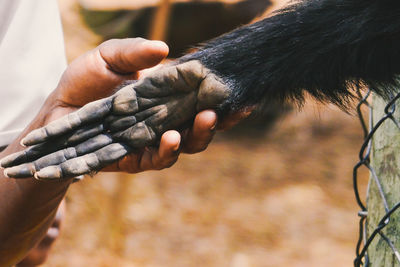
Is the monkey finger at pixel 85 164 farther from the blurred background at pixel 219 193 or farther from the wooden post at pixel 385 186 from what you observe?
the blurred background at pixel 219 193

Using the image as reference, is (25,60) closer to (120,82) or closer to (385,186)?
(120,82)

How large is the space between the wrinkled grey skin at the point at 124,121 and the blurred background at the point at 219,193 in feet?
4.76

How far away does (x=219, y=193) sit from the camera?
367 centimetres

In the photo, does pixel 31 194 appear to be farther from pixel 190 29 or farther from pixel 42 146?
pixel 190 29

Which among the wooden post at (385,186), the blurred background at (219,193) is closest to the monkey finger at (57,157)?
the wooden post at (385,186)

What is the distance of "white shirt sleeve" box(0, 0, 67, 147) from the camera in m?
1.25

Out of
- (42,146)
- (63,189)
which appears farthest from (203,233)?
(42,146)

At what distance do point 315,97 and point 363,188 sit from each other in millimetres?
2638

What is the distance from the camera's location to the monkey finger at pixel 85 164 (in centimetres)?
94

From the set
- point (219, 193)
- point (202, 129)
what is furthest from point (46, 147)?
point (219, 193)

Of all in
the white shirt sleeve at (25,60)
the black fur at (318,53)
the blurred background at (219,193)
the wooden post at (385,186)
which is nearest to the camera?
the wooden post at (385,186)

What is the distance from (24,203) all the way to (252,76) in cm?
52

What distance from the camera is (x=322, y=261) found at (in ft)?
10.2

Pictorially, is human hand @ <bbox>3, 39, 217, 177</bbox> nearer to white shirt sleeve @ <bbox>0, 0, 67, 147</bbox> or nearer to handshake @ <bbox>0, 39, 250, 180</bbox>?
handshake @ <bbox>0, 39, 250, 180</bbox>
